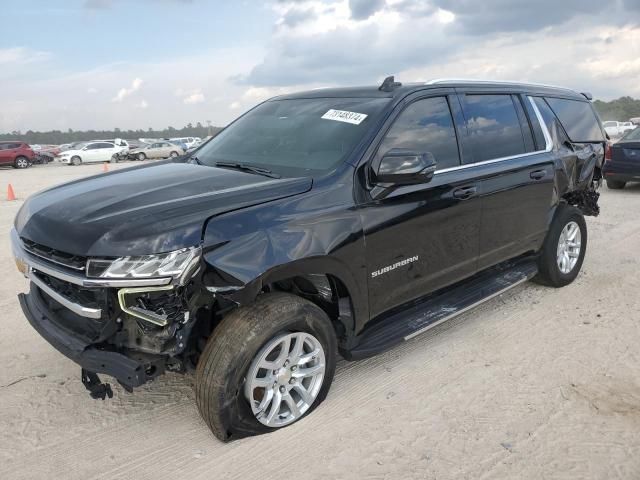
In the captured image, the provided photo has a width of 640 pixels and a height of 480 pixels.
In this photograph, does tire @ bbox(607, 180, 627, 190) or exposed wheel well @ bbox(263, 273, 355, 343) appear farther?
tire @ bbox(607, 180, 627, 190)

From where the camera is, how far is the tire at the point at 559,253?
4.98 m

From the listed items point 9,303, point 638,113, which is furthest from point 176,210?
point 638,113

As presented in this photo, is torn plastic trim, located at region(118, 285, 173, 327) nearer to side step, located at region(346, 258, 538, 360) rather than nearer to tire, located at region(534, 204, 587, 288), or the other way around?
side step, located at region(346, 258, 538, 360)

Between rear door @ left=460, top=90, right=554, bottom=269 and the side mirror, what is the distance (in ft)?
3.14

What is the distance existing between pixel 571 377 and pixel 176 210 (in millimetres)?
2758

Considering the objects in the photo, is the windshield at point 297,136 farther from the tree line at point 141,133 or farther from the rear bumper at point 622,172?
the tree line at point 141,133

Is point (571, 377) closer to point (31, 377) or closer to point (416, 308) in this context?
point (416, 308)

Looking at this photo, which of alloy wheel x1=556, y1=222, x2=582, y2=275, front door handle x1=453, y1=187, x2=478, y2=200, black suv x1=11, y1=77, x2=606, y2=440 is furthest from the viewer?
alloy wheel x1=556, y1=222, x2=582, y2=275

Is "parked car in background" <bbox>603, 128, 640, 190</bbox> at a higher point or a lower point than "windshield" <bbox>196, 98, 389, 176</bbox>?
lower

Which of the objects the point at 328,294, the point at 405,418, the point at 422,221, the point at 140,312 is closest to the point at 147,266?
the point at 140,312

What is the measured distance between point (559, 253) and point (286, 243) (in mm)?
3492

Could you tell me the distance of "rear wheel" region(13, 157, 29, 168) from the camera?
30.8 metres

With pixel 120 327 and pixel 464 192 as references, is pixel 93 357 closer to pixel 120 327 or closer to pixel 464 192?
pixel 120 327

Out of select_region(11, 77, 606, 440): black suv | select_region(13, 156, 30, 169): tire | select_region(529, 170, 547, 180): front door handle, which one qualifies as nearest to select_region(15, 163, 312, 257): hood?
select_region(11, 77, 606, 440): black suv
